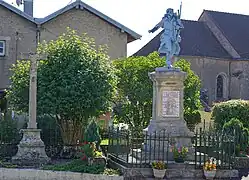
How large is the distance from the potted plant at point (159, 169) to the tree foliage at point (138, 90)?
864 cm

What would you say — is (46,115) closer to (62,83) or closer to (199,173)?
(62,83)

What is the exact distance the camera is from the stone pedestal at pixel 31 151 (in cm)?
1433

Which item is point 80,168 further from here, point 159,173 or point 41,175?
point 159,173

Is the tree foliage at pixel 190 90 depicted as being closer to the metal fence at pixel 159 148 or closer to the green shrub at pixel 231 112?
the green shrub at pixel 231 112

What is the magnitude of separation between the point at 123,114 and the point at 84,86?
5.02 m

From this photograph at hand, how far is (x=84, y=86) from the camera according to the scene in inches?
658

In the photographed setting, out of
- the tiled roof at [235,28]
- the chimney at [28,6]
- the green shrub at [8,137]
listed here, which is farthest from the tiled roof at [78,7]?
the tiled roof at [235,28]

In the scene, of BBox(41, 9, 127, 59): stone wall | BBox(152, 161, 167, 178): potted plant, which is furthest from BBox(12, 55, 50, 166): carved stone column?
BBox(41, 9, 127, 59): stone wall

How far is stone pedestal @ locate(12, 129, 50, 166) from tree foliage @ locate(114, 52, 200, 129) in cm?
674

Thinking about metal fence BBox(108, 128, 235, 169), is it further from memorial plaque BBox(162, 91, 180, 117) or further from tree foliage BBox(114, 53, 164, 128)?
tree foliage BBox(114, 53, 164, 128)

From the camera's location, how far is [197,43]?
3991cm

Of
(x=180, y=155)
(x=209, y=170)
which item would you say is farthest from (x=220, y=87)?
(x=209, y=170)

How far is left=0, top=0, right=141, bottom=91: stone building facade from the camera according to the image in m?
23.9

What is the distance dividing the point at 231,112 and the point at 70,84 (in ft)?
23.2
